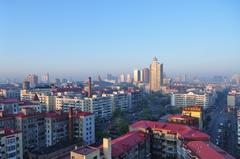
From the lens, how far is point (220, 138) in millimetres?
14766

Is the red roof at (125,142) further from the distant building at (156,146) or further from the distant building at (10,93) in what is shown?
the distant building at (10,93)

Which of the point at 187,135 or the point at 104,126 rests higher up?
the point at 187,135

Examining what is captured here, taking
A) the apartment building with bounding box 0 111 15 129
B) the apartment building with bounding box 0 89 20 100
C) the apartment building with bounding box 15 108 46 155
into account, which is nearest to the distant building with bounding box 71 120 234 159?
the apartment building with bounding box 15 108 46 155

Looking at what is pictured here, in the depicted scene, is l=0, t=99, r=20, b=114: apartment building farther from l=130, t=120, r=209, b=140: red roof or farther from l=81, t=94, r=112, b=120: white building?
l=130, t=120, r=209, b=140: red roof

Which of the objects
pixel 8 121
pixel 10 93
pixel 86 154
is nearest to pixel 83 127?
pixel 8 121

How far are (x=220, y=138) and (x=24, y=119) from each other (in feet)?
33.8

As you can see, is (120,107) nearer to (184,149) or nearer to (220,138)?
(220,138)

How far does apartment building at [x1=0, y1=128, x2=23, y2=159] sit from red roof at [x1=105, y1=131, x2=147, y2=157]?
3.56m

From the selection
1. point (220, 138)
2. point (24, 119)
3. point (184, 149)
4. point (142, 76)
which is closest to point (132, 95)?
point (220, 138)

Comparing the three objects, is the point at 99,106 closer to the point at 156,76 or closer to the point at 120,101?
the point at 120,101

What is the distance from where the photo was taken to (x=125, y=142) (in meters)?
9.81

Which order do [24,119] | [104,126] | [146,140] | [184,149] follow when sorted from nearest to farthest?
1. [184,149]
2. [146,140]
3. [24,119]
4. [104,126]

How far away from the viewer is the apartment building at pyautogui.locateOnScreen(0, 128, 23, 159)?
370 inches

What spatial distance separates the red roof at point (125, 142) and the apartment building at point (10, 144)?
140 inches
